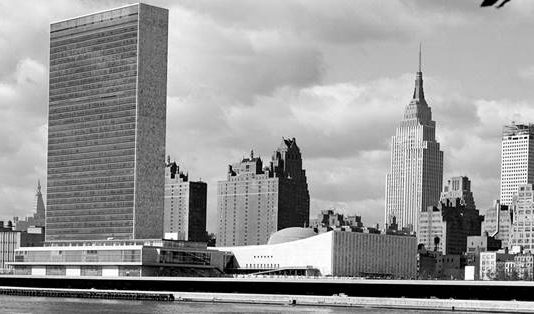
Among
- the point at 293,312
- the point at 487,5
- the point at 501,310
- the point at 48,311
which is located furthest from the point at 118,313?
the point at 487,5

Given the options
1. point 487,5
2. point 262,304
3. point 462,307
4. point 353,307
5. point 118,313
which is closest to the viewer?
point 487,5

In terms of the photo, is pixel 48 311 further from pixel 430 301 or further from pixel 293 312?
pixel 430 301

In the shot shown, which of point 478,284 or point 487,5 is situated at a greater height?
point 487,5

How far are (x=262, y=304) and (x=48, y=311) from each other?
170 ft

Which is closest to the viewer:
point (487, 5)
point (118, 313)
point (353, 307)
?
point (487, 5)

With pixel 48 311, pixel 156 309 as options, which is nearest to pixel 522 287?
pixel 156 309

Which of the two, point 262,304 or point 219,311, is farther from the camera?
point 262,304

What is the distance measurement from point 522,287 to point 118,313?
6876 cm

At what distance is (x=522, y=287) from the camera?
176m

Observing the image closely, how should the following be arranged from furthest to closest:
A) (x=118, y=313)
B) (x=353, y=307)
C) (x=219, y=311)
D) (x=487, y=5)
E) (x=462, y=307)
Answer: (x=353, y=307), (x=462, y=307), (x=219, y=311), (x=118, y=313), (x=487, y=5)

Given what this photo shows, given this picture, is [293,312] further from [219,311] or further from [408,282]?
[408,282]

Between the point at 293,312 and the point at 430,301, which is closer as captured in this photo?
the point at 293,312

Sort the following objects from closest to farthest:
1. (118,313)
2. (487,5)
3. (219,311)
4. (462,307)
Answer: (487,5)
(118,313)
(219,311)
(462,307)

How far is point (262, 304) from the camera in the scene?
19825cm
